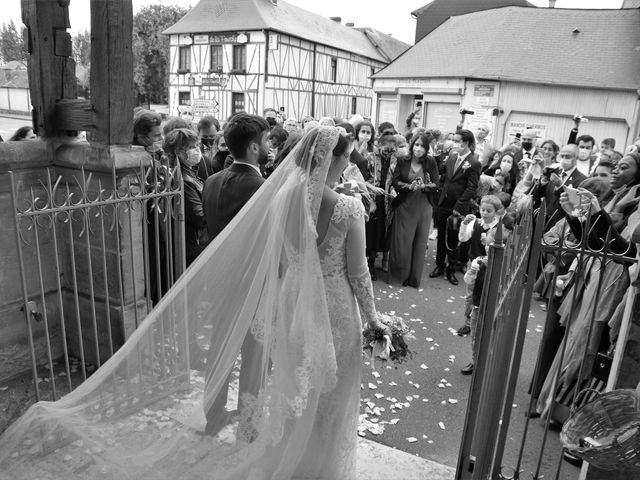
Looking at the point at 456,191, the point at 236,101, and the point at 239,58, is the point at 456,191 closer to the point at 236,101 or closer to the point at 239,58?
the point at 236,101

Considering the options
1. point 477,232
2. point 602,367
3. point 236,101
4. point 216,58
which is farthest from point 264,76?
point 602,367

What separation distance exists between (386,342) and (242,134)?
1.61 m

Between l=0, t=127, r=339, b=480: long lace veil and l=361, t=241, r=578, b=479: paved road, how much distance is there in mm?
1239

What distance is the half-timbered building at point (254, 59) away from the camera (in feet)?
87.6

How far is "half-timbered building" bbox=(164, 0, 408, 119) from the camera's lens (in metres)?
26.7

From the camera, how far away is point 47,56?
346cm

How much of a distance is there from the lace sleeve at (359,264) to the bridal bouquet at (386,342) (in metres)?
0.10

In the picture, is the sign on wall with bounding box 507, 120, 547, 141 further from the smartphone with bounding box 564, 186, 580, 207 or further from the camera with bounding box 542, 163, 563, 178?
the smartphone with bounding box 564, 186, 580, 207

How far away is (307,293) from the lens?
2631mm

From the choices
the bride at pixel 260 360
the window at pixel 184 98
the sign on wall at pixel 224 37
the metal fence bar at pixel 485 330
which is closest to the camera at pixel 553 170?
the bride at pixel 260 360

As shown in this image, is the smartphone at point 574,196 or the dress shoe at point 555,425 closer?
the smartphone at point 574,196

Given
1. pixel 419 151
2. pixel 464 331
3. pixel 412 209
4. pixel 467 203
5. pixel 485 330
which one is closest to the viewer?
pixel 485 330

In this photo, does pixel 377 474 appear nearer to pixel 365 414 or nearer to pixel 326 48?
pixel 365 414

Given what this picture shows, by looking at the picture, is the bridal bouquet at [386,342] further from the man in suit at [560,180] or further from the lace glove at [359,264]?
the man in suit at [560,180]
